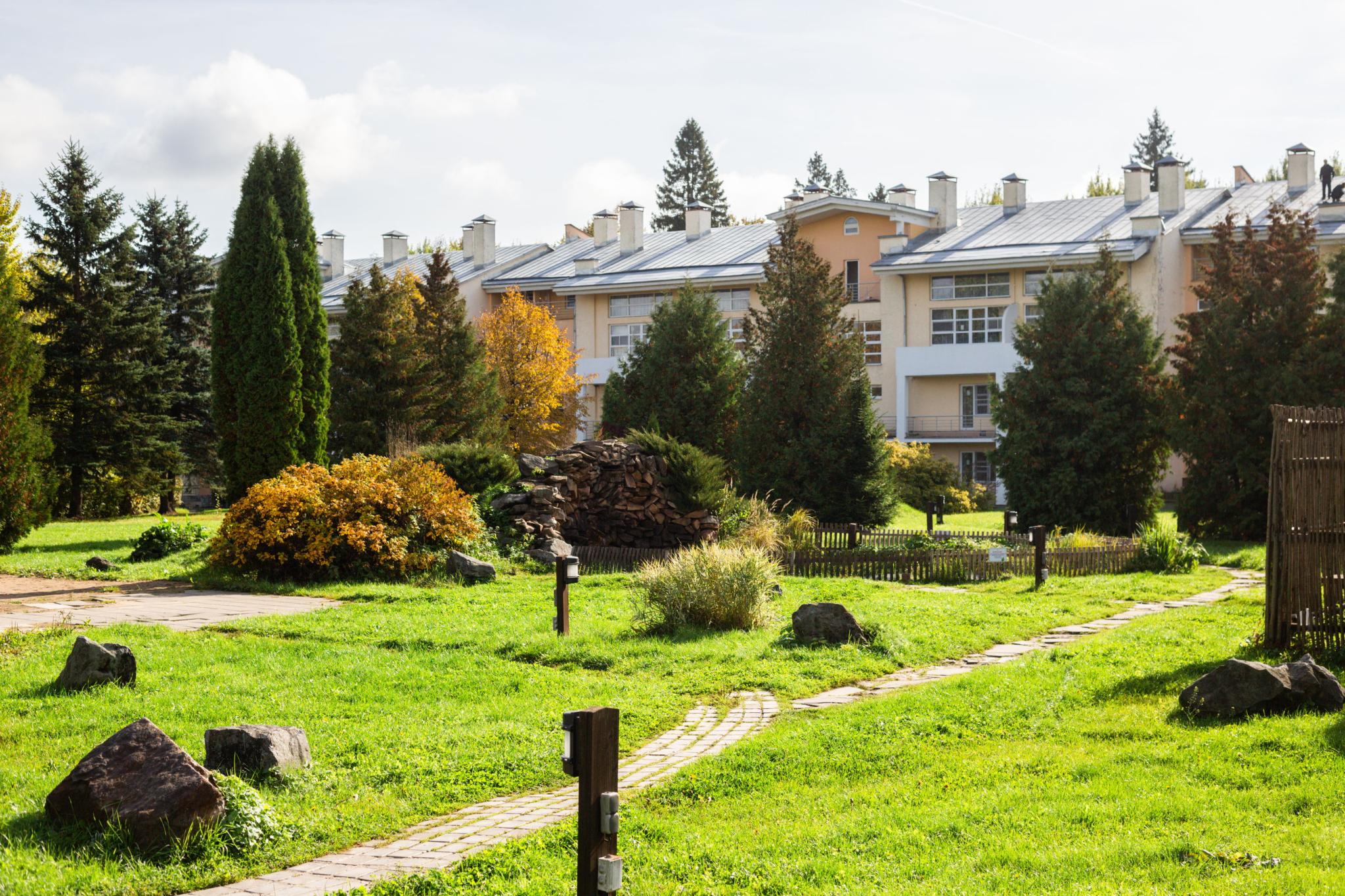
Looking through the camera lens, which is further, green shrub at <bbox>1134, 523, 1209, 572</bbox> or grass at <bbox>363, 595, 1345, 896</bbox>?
green shrub at <bbox>1134, 523, 1209, 572</bbox>

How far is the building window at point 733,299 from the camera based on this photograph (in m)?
54.8

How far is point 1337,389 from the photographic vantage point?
25.0 metres

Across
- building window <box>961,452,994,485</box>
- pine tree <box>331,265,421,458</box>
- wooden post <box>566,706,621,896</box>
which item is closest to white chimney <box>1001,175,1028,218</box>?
building window <box>961,452,994,485</box>

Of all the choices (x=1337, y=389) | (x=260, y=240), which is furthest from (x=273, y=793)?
(x=1337, y=389)

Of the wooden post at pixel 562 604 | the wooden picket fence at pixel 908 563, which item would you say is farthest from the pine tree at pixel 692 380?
the wooden post at pixel 562 604

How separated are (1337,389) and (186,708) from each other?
78.1ft

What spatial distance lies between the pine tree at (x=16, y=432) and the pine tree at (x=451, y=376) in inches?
654

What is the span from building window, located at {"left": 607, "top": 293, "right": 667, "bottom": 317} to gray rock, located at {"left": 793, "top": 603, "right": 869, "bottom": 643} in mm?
45061

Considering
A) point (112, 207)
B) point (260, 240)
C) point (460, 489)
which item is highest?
point (112, 207)

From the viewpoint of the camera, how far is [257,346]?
24969mm

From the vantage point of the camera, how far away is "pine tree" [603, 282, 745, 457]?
107 ft

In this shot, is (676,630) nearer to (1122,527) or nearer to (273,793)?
(273,793)

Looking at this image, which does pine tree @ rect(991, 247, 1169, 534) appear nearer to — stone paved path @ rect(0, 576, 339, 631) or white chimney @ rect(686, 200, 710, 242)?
stone paved path @ rect(0, 576, 339, 631)

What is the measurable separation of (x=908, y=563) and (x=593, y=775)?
14486 millimetres
